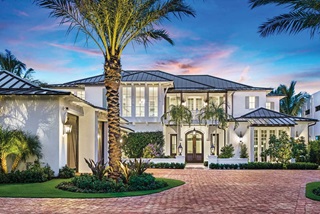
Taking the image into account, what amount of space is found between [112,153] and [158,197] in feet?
10.6

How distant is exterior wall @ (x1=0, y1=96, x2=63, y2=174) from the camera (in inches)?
661

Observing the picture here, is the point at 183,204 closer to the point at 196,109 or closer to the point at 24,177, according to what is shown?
the point at 24,177

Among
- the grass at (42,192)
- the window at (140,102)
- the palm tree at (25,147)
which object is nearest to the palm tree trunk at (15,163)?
A: the palm tree at (25,147)

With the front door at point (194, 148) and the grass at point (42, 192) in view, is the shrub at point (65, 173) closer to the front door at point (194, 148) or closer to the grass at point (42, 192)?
the grass at point (42, 192)

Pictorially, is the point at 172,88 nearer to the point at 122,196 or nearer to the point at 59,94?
the point at 59,94

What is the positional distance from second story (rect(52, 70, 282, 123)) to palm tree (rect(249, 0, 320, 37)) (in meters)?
17.3

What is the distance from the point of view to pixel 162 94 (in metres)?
31.7

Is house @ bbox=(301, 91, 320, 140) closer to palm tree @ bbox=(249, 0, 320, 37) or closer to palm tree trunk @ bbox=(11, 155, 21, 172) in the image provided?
palm tree @ bbox=(249, 0, 320, 37)

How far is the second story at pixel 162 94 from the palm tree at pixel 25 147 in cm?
1521

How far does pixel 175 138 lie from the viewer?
114ft

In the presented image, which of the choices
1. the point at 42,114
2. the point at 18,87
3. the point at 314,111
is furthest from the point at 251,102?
the point at 18,87

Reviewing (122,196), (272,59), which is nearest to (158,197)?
(122,196)

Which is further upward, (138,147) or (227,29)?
(227,29)

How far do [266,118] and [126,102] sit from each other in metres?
11.0
